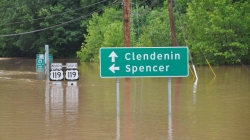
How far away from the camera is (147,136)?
13688 millimetres

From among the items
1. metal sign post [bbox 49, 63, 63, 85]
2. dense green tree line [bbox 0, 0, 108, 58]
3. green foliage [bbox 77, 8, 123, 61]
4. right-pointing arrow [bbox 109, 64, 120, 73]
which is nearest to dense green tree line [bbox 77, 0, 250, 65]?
green foliage [bbox 77, 8, 123, 61]

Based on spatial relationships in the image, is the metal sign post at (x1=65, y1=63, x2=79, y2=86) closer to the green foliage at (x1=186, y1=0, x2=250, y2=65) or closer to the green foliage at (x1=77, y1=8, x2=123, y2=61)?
the green foliage at (x1=186, y1=0, x2=250, y2=65)

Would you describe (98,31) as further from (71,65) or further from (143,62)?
(143,62)

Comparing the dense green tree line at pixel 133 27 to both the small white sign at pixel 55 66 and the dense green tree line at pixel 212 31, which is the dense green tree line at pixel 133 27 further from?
the small white sign at pixel 55 66

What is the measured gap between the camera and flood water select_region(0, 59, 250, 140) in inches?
554

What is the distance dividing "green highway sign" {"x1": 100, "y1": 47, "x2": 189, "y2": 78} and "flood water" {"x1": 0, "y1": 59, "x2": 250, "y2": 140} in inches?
41.6

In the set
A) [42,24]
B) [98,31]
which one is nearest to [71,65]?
[98,31]

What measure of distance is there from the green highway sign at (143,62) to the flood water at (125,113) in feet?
3.47

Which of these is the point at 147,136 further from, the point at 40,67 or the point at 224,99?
the point at 40,67

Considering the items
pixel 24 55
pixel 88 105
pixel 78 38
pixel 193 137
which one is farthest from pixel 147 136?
pixel 24 55

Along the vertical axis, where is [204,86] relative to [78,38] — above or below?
below

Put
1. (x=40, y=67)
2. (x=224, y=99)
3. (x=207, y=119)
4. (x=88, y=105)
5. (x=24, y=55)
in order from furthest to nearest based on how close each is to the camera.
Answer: (x=24, y=55), (x=40, y=67), (x=224, y=99), (x=88, y=105), (x=207, y=119)

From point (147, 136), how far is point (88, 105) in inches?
268

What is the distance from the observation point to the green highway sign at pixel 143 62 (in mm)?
14133
